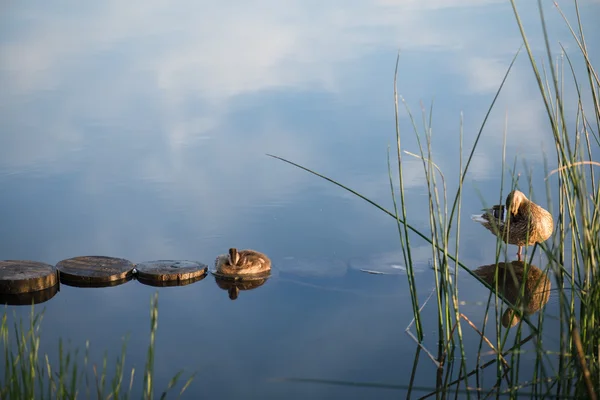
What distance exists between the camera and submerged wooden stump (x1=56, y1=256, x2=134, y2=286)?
171 inches

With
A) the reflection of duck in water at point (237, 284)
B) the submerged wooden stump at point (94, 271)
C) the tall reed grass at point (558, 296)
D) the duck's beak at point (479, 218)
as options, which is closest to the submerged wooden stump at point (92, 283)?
the submerged wooden stump at point (94, 271)

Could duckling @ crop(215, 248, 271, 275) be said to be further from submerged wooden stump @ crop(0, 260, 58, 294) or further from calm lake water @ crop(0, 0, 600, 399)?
submerged wooden stump @ crop(0, 260, 58, 294)

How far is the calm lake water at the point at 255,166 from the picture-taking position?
144 inches

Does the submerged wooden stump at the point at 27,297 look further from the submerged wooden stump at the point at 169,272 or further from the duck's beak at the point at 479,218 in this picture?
the duck's beak at the point at 479,218

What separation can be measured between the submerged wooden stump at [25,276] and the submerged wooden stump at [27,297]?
18 millimetres

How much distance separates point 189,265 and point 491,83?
18.3ft

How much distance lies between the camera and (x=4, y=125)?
8.05 m

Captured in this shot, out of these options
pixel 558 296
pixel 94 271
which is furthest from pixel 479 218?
pixel 94 271

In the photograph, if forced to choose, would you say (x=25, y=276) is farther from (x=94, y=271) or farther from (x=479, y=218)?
(x=479, y=218)

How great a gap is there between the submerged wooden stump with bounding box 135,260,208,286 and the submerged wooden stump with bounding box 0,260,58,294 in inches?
17.9

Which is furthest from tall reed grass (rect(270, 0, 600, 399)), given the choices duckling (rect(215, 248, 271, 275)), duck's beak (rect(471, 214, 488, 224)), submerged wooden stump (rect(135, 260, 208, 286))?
submerged wooden stump (rect(135, 260, 208, 286))

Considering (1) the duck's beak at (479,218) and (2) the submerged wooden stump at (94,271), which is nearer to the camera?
(2) the submerged wooden stump at (94,271)

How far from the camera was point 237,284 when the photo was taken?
14.6ft

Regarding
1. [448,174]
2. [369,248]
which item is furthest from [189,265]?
[448,174]
